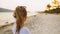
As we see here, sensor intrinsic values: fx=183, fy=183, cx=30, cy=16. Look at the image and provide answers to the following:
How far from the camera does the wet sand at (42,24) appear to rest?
7.89ft

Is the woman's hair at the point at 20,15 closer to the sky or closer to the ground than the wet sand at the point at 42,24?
closer to the sky

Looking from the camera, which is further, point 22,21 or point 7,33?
point 7,33

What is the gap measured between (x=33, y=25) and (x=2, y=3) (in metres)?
0.53

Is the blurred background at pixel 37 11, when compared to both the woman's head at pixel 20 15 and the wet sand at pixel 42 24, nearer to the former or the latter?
the wet sand at pixel 42 24

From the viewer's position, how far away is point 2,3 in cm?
225

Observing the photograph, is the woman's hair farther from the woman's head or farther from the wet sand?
the wet sand

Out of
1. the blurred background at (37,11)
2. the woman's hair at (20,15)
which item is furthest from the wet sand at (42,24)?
the woman's hair at (20,15)

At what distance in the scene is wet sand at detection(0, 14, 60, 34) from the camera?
2.40 meters

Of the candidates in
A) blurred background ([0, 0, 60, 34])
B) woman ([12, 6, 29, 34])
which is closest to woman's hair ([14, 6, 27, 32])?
woman ([12, 6, 29, 34])

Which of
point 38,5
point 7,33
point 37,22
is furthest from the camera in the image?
point 37,22

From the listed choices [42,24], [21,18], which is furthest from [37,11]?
[21,18]

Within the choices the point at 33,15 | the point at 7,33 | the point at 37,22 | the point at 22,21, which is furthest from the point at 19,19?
the point at 37,22

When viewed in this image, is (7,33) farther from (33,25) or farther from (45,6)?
(45,6)

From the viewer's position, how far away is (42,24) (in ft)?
8.52
